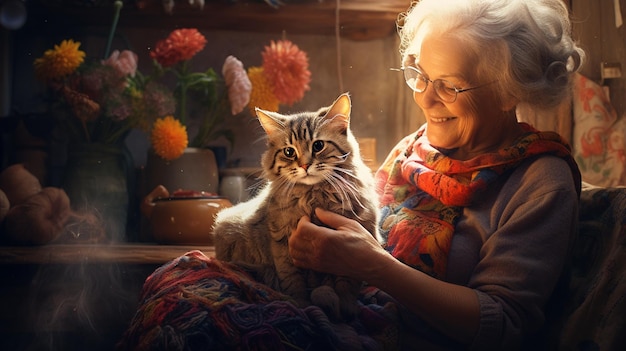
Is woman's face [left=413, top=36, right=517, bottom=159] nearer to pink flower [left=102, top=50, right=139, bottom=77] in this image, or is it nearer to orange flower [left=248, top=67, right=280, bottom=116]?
orange flower [left=248, top=67, right=280, bottom=116]

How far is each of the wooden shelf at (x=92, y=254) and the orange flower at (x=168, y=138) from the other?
0.32 m

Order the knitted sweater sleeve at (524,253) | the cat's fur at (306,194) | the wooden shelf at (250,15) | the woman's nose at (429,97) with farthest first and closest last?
the wooden shelf at (250,15) < the woman's nose at (429,97) < the cat's fur at (306,194) < the knitted sweater sleeve at (524,253)

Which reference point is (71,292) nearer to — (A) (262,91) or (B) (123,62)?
(B) (123,62)

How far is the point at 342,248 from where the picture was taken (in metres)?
1.15

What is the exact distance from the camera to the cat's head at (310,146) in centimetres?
124

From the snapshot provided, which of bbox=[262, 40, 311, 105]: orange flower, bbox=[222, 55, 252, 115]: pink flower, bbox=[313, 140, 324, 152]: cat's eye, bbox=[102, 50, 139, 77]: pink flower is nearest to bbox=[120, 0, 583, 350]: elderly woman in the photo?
bbox=[313, 140, 324, 152]: cat's eye

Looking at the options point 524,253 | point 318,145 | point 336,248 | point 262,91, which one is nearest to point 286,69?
point 262,91

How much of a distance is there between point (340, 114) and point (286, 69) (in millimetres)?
606

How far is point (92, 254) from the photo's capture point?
1852mm

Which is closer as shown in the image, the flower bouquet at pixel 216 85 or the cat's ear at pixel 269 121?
the cat's ear at pixel 269 121

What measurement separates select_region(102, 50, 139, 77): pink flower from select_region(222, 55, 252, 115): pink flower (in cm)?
30

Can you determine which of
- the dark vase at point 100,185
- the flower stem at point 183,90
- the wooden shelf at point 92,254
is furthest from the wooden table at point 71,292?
the flower stem at point 183,90

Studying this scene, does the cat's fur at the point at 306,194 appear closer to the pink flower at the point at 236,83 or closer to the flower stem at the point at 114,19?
the pink flower at the point at 236,83

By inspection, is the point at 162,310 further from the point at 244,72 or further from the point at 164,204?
the point at 244,72
